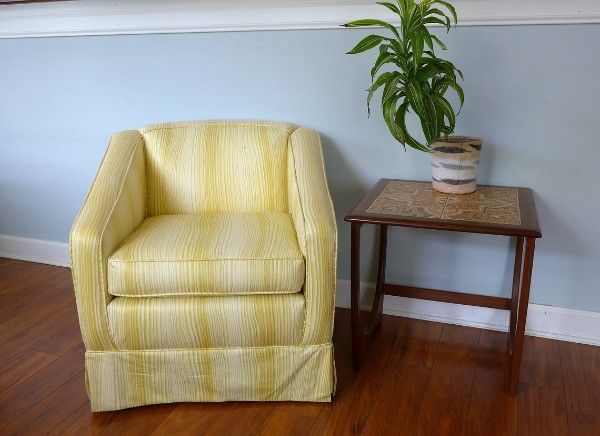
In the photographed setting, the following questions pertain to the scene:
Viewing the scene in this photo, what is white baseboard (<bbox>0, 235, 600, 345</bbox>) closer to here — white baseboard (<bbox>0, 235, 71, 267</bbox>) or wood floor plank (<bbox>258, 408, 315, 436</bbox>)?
wood floor plank (<bbox>258, 408, 315, 436</bbox>)

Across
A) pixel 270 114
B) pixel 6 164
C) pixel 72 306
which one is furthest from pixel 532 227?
pixel 6 164

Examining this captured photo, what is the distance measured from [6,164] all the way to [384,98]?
1951 millimetres

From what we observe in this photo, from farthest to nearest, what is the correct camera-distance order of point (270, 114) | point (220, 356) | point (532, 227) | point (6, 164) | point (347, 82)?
1. point (6, 164)
2. point (270, 114)
3. point (347, 82)
4. point (220, 356)
5. point (532, 227)

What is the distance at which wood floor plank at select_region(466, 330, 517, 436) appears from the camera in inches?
59.6

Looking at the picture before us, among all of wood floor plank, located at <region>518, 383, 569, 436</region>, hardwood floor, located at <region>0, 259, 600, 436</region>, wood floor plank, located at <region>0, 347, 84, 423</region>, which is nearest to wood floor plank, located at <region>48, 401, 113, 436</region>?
hardwood floor, located at <region>0, 259, 600, 436</region>

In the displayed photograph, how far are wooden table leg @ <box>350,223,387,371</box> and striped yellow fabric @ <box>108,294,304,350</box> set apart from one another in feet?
0.80

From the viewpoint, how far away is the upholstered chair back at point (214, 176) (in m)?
1.90

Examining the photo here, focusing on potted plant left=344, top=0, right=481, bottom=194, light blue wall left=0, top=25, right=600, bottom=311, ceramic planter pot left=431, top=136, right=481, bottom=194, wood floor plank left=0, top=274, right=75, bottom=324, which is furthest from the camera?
wood floor plank left=0, top=274, right=75, bottom=324

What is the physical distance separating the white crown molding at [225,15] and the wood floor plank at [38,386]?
1274 mm

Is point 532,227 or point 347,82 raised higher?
point 347,82

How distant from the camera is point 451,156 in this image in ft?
5.50

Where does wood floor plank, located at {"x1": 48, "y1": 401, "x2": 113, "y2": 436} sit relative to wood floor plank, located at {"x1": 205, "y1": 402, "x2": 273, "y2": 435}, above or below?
below

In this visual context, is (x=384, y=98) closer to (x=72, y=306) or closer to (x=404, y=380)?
(x=404, y=380)

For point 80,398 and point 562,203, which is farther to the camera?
point 562,203
